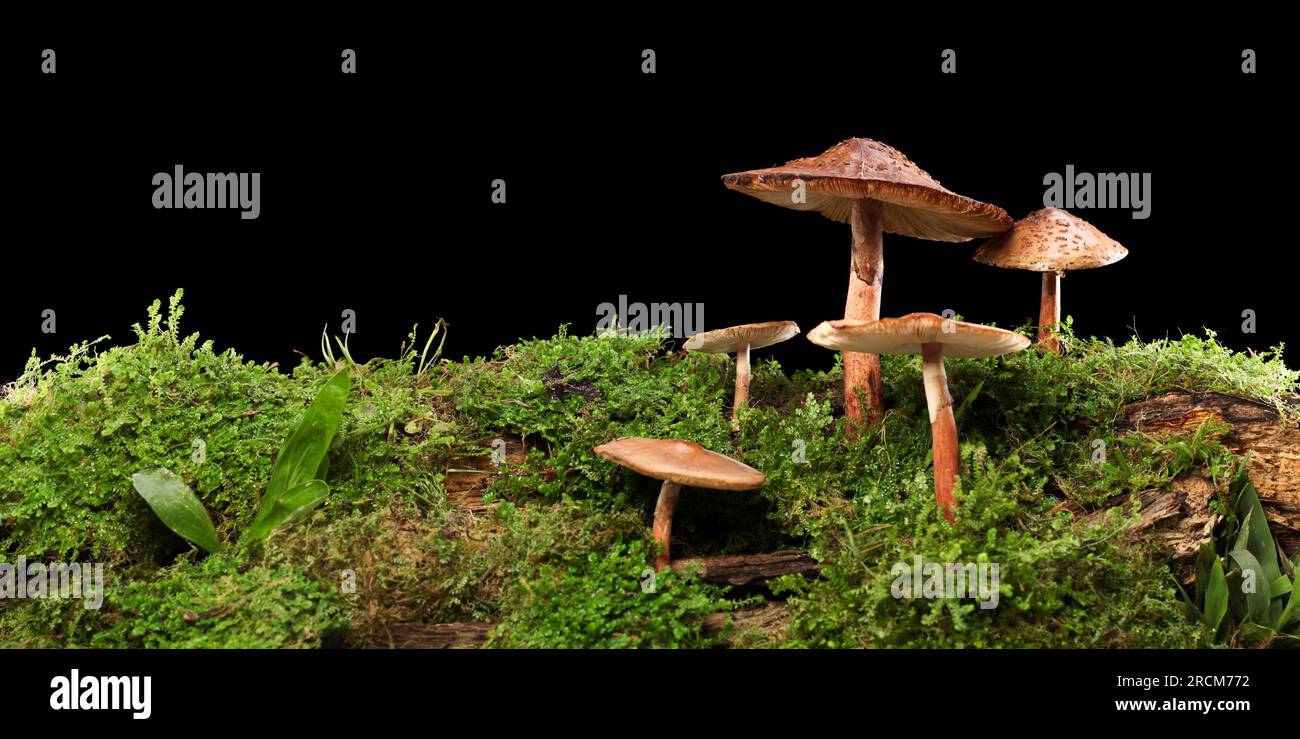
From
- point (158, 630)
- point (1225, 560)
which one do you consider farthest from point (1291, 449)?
point (158, 630)

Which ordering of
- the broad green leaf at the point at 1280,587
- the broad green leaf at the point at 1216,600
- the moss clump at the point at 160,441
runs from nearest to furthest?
the broad green leaf at the point at 1216,600
the broad green leaf at the point at 1280,587
the moss clump at the point at 160,441

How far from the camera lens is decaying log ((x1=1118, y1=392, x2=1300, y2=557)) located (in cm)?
489

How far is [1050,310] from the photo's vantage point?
581 cm

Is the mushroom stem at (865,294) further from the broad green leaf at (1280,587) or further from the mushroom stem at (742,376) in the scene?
the broad green leaf at (1280,587)

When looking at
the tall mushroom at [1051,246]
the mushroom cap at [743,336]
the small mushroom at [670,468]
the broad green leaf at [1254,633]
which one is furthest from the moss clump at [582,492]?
the tall mushroom at [1051,246]

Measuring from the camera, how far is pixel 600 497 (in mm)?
5137

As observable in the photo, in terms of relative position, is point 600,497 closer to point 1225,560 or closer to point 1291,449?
point 1225,560

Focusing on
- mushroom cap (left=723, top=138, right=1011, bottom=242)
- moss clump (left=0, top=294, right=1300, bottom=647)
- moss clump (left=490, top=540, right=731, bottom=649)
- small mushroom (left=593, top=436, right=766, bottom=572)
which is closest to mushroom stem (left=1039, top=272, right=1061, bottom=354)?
moss clump (left=0, top=294, right=1300, bottom=647)

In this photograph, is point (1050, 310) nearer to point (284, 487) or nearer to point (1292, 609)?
point (1292, 609)

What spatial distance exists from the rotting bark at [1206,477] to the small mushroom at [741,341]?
1.61 metres

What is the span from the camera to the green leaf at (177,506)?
15.8 feet
